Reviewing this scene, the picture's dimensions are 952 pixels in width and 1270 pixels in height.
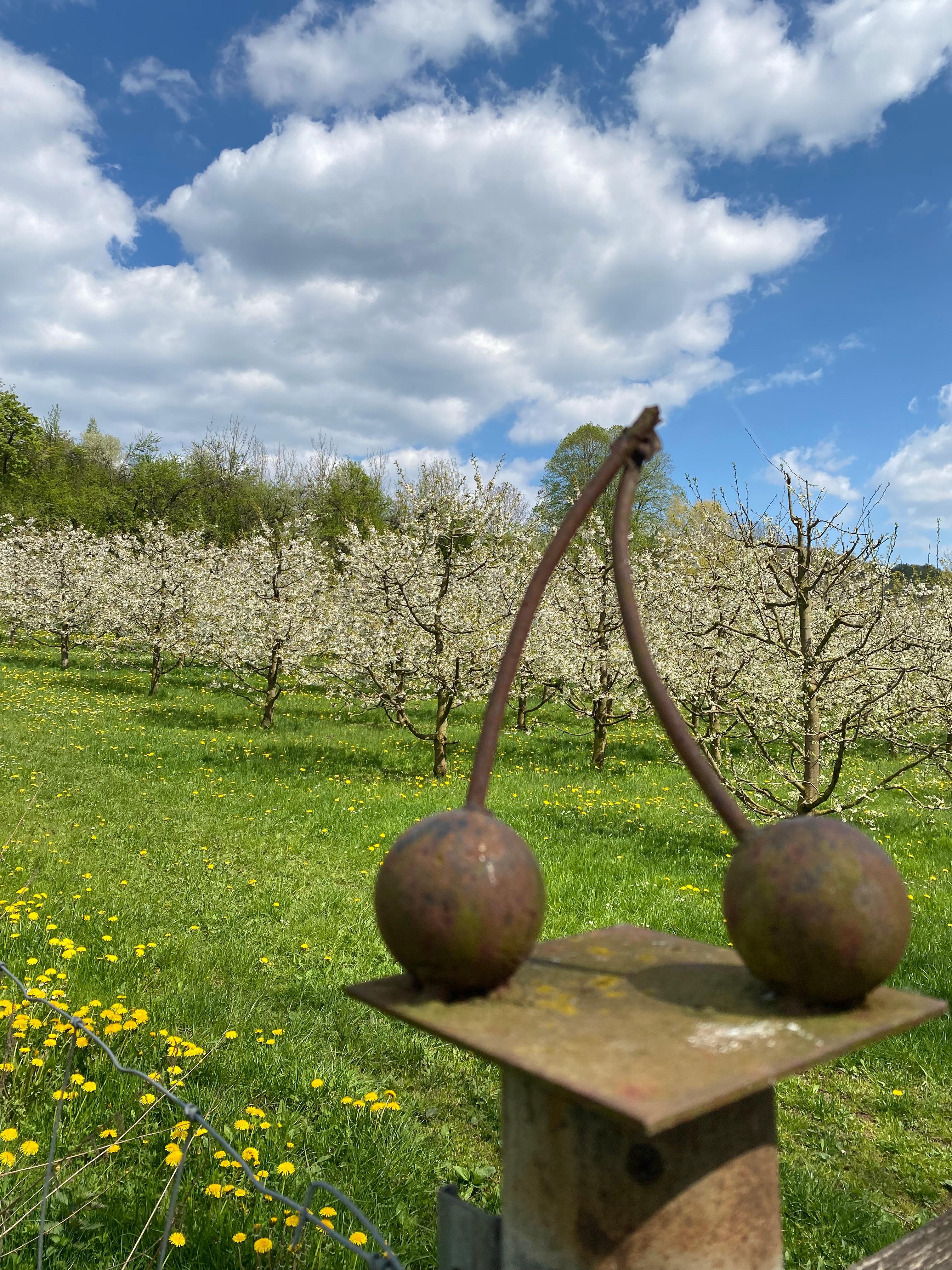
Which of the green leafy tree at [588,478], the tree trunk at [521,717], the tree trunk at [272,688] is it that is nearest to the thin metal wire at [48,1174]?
the tree trunk at [272,688]

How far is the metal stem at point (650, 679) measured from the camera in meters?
1.59

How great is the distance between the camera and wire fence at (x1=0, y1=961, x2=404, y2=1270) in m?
1.75

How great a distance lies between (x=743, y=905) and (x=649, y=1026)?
0.27 meters

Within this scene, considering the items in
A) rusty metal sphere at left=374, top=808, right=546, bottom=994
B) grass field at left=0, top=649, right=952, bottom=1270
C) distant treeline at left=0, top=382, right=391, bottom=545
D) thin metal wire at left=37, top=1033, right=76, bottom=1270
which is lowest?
grass field at left=0, top=649, right=952, bottom=1270

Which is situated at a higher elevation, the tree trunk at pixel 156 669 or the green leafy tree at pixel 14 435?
the green leafy tree at pixel 14 435

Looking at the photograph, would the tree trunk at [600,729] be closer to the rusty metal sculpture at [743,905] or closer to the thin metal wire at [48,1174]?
the thin metal wire at [48,1174]

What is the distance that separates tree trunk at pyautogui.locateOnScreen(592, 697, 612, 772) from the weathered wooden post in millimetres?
13722

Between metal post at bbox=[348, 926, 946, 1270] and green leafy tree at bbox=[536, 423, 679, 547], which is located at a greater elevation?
green leafy tree at bbox=[536, 423, 679, 547]

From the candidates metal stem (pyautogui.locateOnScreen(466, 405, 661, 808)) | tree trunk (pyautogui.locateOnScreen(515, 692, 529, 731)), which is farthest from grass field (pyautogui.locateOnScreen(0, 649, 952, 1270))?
tree trunk (pyautogui.locateOnScreen(515, 692, 529, 731))

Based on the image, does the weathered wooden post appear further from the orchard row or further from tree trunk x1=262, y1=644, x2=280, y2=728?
tree trunk x1=262, y1=644, x2=280, y2=728

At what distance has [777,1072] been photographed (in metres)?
1.17

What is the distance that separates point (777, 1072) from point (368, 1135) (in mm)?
3274

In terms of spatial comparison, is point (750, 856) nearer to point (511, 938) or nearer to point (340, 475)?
point (511, 938)

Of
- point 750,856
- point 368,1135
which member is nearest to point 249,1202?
point 368,1135
